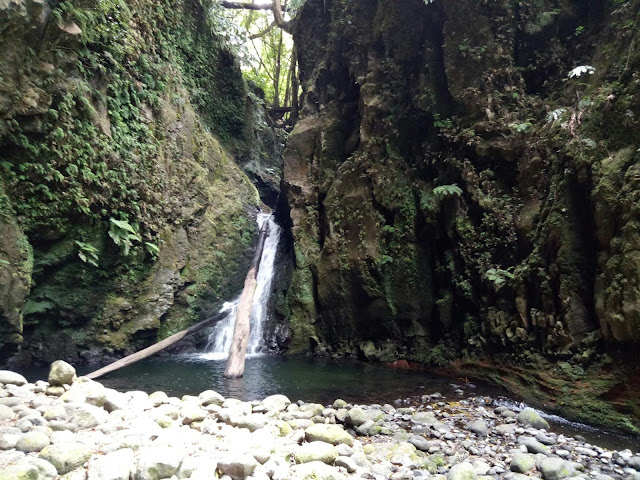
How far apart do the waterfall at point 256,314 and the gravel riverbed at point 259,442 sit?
17.8ft

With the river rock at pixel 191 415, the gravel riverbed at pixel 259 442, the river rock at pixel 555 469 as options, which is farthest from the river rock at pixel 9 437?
the river rock at pixel 555 469

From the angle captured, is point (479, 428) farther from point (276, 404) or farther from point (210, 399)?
point (210, 399)

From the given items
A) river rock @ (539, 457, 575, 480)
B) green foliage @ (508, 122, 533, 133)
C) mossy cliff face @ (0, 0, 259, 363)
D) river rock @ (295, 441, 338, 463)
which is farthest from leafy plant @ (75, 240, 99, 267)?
green foliage @ (508, 122, 533, 133)

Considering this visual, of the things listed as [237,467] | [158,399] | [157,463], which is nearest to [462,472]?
[237,467]

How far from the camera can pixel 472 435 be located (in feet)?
16.9

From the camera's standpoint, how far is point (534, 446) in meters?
4.66

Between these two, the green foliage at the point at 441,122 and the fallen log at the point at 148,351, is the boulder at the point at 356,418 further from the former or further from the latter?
the green foliage at the point at 441,122

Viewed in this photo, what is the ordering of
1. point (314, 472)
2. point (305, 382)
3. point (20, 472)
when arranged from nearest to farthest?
1. point (20, 472)
2. point (314, 472)
3. point (305, 382)

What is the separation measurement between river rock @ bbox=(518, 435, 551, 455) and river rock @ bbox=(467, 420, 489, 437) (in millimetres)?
452

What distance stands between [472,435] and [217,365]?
5.99 meters

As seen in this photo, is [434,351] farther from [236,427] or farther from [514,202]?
[236,427]

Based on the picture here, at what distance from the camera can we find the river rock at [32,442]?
328 cm

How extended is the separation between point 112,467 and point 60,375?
2834 millimetres

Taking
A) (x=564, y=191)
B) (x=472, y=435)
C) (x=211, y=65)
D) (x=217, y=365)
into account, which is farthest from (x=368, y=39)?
(x=472, y=435)
